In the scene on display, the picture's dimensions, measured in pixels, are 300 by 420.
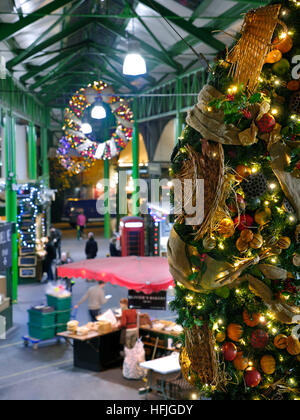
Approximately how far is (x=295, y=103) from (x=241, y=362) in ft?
5.60

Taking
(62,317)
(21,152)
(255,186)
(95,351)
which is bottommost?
(95,351)

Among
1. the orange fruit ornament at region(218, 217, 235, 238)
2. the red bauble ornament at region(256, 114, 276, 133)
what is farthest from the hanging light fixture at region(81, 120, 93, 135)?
the orange fruit ornament at region(218, 217, 235, 238)

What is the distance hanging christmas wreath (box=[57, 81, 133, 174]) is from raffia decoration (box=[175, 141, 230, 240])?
10.0 meters

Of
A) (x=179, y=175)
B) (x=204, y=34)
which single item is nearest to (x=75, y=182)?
(x=204, y=34)

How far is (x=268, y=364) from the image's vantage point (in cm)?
326

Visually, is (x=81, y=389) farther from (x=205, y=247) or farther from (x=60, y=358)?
(x=205, y=247)

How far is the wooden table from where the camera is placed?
29.1ft

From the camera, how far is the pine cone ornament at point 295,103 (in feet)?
10.7

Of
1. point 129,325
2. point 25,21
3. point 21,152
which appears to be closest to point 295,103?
point 129,325

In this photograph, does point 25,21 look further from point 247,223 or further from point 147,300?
point 247,223

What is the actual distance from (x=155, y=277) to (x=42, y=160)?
14.2 m

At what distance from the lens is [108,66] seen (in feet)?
56.2

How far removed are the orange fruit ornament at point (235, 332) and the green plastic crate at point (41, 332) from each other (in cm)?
728

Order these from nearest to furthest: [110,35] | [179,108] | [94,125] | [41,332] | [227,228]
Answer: [227,228] < [41,332] < [94,125] < [179,108] < [110,35]
